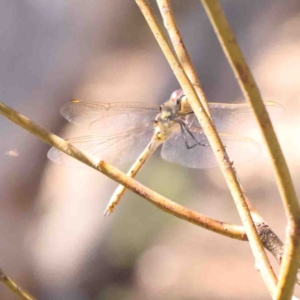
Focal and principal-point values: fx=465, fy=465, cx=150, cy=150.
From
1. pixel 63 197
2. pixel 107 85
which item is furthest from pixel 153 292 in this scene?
pixel 107 85

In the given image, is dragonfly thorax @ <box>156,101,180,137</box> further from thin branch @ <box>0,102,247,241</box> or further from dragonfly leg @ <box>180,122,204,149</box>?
thin branch @ <box>0,102,247,241</box>

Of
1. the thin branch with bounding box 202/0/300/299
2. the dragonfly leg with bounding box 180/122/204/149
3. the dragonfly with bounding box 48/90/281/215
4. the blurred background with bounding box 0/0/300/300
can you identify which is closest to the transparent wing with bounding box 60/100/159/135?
the dragonfly with bounding box 48/90/281/215

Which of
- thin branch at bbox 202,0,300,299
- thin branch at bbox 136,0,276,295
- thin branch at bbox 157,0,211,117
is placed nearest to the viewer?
thin branch at bbox 202,0,300,299

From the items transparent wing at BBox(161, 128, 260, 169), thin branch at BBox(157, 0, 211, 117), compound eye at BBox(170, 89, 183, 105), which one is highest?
compound eye at BBox(170, 89, 183, 105)

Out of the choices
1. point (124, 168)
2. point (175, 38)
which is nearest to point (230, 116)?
point (175, 38)

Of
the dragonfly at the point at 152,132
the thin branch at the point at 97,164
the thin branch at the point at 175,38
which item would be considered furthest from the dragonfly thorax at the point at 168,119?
the thin branch at the point at 97,164

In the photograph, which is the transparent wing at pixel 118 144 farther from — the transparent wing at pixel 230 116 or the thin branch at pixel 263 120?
the thin branch at pixel 263 120

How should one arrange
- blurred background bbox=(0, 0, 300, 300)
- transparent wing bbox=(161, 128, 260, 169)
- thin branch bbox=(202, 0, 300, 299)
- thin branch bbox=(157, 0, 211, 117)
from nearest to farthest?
thin branch bbox=(202, 0, 300, 299), thin branch bbox=(157, 0, 211, 117), transparent wing bbox=(161, 128, 260, 169), blurred background bbox=(0, 0, 300, 300)
